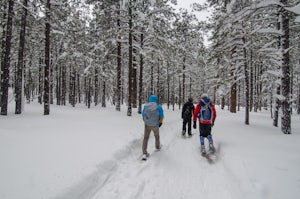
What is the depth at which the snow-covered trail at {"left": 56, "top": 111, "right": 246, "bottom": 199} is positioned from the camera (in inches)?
167

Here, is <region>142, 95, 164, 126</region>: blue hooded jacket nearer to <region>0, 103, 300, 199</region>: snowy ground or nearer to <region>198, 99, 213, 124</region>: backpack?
<region>0, 103, 300, 199</region>: snowy ground

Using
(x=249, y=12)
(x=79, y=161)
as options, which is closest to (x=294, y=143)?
(x=249, y=12)

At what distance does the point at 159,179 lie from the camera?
16.4ft

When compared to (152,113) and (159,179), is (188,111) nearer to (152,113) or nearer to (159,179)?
(152,113)

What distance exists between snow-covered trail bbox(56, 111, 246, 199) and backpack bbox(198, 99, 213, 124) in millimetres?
1350

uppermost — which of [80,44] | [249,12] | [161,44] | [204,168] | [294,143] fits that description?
[80,44]

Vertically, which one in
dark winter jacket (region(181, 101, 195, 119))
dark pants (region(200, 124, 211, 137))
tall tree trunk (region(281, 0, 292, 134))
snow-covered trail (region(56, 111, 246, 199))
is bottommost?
snow-covered trail (region(56, 111, 246, 199))

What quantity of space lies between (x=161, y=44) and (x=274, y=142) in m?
13.0

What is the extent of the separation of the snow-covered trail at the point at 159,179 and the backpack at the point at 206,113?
53.1 inches

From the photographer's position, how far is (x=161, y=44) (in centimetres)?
1755

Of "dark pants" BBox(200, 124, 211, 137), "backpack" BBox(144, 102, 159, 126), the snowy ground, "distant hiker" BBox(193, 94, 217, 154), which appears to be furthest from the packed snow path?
"backpack" BBox(144, 102, 159, 126)

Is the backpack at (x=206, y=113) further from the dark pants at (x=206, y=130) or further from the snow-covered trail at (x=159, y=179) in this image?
the snow-covered trail at (x=159, y=179)

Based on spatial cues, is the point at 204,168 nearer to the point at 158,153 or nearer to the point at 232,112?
the point at 158,153

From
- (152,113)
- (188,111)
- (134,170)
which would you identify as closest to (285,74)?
(188,111)
